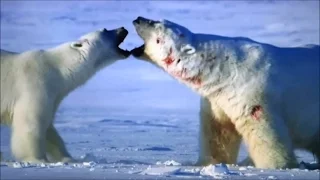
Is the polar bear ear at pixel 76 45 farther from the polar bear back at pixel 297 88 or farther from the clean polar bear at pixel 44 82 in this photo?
the polar bear back at pixel 297 88

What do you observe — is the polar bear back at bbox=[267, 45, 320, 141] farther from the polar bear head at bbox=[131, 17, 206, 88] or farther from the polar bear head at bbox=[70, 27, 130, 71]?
the polar bear head at bbox=[70, 27, 130, 71]

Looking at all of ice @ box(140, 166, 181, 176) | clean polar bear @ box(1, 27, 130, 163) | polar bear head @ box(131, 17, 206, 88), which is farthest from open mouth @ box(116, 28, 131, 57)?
ice @ box(140, 166, 181, 176)

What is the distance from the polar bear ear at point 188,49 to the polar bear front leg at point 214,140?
579mm

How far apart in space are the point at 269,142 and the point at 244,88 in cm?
57

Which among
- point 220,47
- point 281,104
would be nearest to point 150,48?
point 220,47

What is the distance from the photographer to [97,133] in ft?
32.0

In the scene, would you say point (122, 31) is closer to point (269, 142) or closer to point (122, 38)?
point (122, 38)

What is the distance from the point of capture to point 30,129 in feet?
23.4

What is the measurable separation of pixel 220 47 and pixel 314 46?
1.10 metres

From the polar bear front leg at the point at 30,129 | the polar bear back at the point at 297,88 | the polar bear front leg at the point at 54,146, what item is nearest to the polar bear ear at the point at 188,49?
the polar bear back at the point at 297,88

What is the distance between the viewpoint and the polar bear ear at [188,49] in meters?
7.16

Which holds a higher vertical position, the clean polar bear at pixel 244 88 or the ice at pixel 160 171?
the clean polar bear at pixel 244 88

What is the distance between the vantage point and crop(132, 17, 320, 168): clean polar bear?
22.4ft

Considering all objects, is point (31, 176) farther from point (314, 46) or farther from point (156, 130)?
point (156, 130)
